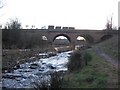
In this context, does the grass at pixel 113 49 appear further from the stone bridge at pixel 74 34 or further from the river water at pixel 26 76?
the stone bridge at pixel 74 34

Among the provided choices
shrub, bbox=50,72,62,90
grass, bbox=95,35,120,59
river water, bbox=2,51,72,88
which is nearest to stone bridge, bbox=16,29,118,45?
grass, bbox=95,35,120,59

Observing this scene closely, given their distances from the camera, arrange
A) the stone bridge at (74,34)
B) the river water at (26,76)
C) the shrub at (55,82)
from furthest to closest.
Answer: the stone bridge at (74,34), the river water at (26,76), the shrub at (55,82)

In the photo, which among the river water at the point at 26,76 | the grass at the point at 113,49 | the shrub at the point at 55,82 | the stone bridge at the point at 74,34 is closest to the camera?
the shrub at the point at 55,82

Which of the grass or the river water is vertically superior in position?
the grass

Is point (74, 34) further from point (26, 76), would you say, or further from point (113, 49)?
point (26, 76)

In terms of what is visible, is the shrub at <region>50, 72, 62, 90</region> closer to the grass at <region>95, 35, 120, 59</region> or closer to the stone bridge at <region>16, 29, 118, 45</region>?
the grass at <region>95, 35, 120, 59</region>

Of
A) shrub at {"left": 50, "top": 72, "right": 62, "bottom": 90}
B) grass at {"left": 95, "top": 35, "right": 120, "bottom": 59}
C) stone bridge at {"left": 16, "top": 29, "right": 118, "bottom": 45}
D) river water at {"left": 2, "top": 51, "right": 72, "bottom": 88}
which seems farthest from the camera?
stone bridge at {"left": 16, "top": 29, "right": 118, "bottom": 45}

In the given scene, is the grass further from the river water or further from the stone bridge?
the stone bridge

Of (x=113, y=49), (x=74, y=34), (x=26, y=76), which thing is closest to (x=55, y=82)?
(x=26, y=76)

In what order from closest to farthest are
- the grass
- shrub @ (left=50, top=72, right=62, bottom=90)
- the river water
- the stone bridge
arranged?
shrub @ (left=50, top=72, right=62, bottom=90)
the river water
the grass
the stone bridge

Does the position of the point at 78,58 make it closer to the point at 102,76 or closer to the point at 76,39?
the point at 102,76

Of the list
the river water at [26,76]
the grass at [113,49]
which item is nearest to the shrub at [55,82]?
the river water at [26,76]

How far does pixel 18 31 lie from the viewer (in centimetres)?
5819

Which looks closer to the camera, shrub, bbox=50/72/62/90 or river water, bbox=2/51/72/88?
shrub, bbox=50/72/62/90
